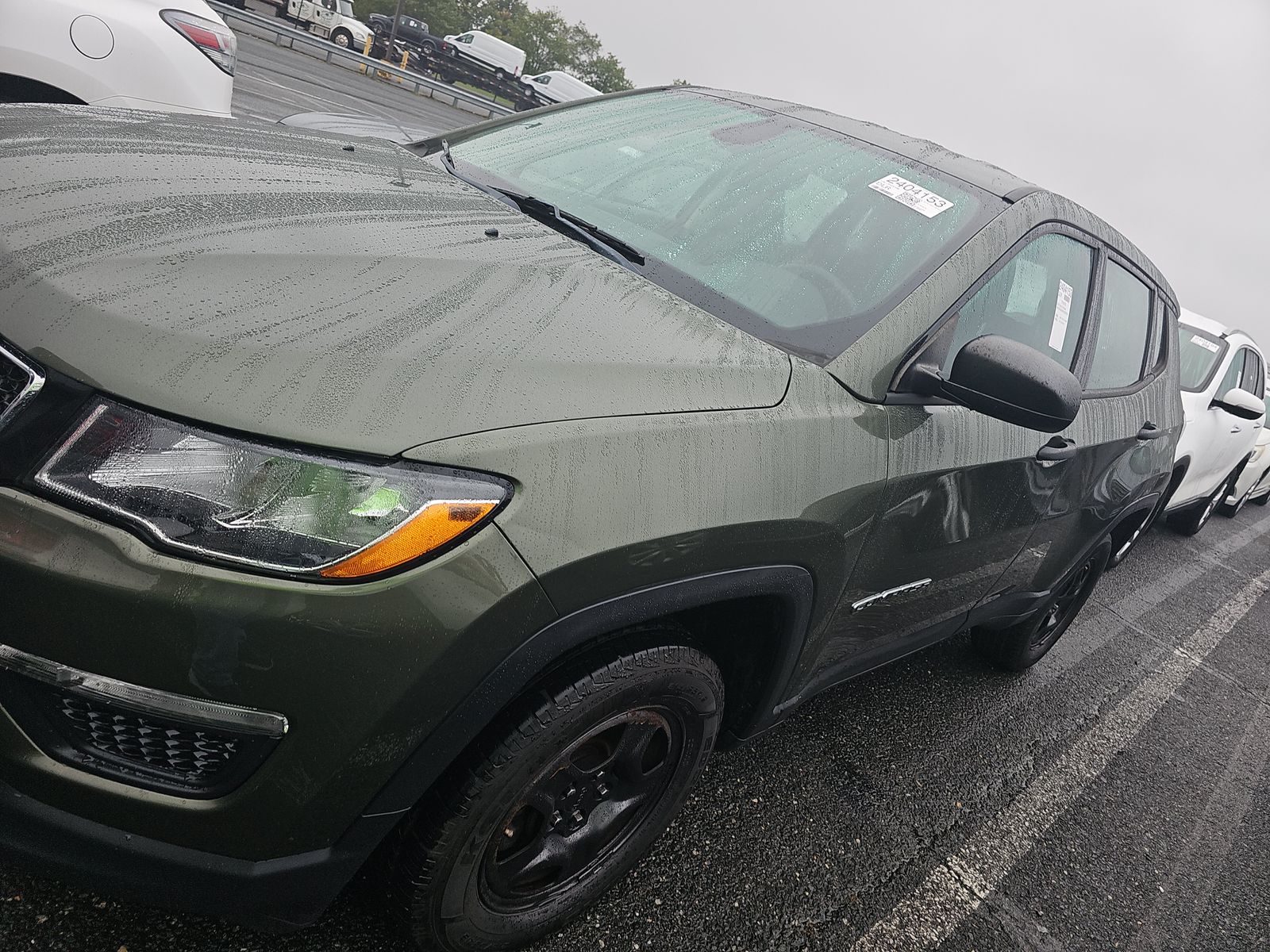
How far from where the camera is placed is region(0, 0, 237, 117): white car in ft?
11.0

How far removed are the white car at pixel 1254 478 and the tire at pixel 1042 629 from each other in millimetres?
4552

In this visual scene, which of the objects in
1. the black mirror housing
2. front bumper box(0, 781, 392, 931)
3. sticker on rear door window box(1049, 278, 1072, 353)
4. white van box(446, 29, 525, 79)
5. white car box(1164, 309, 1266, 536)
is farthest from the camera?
white van box(446, 29, 525, 79)

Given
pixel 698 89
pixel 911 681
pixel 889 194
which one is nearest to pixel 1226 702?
pixel 911 681

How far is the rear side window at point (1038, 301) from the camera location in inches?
82.1

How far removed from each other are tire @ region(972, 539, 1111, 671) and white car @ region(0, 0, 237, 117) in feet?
12.6

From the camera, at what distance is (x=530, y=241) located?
1.79 meters

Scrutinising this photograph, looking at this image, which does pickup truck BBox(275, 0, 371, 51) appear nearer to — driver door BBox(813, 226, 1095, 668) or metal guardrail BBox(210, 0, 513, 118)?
metal guardrail BBox(210, 0, 513, 118)

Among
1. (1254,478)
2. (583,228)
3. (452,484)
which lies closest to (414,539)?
(452,484)

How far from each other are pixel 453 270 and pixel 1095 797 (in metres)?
2.79

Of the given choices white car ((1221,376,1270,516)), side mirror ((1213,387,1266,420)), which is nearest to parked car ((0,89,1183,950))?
side mirror ((1213,387,1266,420))

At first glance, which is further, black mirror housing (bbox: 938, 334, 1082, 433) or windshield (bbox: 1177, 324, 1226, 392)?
windshield (bbox: 1177, 324, 1226, 392)

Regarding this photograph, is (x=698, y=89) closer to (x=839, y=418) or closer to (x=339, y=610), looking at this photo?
(x=839, y=418)

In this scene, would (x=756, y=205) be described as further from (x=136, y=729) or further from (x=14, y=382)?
(x=136, y=729)

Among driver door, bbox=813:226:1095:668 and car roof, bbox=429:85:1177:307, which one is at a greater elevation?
car roof, bbox=429:85:1177:307
